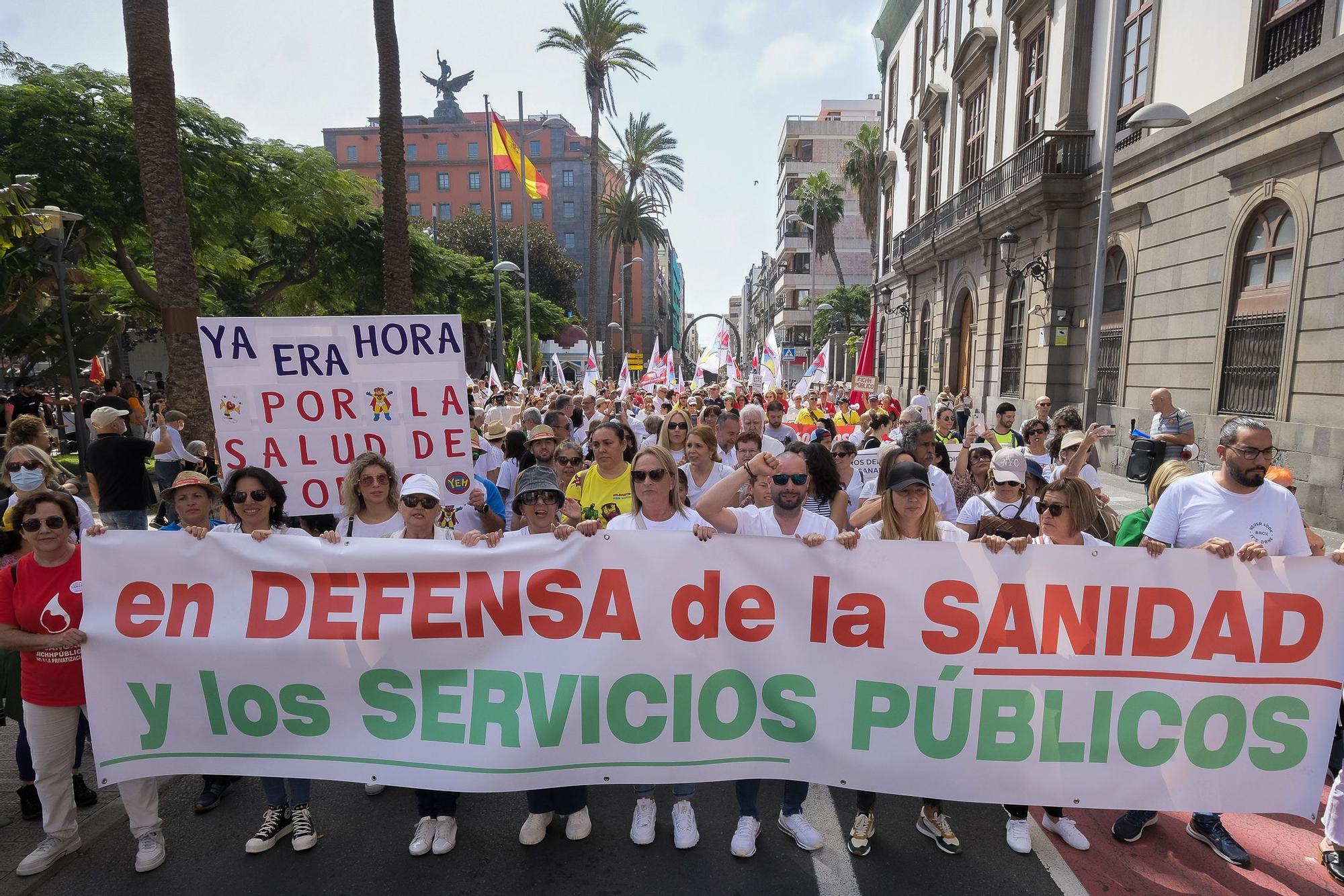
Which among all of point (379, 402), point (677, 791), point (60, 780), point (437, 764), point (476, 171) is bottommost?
point (677, 791)

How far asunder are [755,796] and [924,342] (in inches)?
1085

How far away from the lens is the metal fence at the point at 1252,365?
35.1 feet

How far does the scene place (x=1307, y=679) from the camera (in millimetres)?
3195

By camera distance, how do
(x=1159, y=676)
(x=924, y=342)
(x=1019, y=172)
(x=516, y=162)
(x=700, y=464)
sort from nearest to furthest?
1. (x=1159, y=676)
2. (x=700, y=464)
3. (x=1019, y=172)
4. (x=516, y=162)
5. (x=924, y=342)

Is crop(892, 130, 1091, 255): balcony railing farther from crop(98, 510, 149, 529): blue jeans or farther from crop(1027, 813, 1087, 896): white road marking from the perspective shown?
crop(98, 510, 149, 529): blue jeans

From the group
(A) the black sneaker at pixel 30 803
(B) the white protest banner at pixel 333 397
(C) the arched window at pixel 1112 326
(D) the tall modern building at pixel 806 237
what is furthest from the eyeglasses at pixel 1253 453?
(D) the tall modern building at pixel 806 237

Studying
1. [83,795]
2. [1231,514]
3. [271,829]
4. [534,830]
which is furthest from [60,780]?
[1231,514]

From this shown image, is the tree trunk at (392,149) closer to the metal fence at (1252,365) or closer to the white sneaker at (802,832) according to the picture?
the white sneaker at (802,832)

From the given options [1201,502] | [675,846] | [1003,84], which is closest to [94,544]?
[675,846]

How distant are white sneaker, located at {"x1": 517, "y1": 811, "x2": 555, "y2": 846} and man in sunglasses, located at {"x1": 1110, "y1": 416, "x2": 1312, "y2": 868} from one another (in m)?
2.63

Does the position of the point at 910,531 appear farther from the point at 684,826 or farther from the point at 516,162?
the point at 516,162

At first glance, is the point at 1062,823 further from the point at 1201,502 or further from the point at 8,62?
the point at 8,62

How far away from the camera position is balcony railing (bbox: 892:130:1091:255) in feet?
53.6

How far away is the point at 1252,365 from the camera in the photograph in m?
11.2
